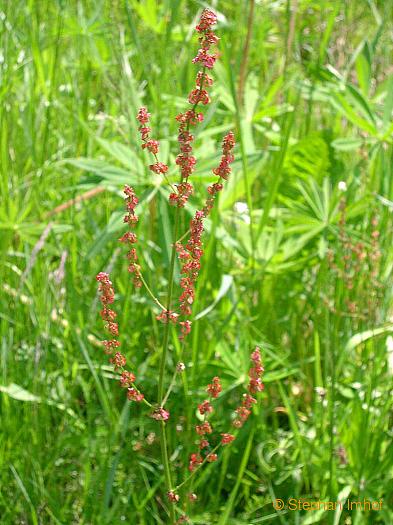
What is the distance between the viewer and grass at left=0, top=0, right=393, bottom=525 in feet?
4.61

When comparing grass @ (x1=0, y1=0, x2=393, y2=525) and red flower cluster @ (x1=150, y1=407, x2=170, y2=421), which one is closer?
red flower cluster @ (x1=150, y1=407, x2=170, y2=421)

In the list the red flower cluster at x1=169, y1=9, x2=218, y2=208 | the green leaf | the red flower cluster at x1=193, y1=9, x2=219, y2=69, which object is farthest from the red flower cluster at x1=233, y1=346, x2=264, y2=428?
the green leaf

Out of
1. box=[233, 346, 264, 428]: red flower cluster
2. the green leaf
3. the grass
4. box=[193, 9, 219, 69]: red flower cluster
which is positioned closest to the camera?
box=[193, 9, 219, 69]: red flower cluster

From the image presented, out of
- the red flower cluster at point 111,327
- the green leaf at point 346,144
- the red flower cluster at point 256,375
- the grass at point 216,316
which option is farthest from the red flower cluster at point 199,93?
the green leaf at point 346,144

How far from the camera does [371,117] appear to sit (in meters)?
1.75

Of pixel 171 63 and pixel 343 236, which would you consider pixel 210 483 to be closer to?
pixel 343 236

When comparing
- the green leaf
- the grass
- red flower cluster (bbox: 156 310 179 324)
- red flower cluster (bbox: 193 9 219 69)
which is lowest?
the grass

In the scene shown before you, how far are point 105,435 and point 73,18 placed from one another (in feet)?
3.91

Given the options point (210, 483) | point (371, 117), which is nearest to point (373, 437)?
point (210, 483)

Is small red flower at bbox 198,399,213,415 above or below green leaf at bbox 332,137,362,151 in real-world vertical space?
below

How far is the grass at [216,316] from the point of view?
1.40 meters

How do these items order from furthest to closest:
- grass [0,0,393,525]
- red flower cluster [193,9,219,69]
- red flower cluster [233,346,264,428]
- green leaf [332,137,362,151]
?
green leaf [332,137,362,151] < grass [0,0,393,525] < red flower cluster [233,346,264,428] < red flower cluster [193,9,219,69]

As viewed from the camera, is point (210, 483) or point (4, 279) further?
point (4, 279)

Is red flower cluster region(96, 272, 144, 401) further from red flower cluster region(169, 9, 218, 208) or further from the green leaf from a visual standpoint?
the green leaf
